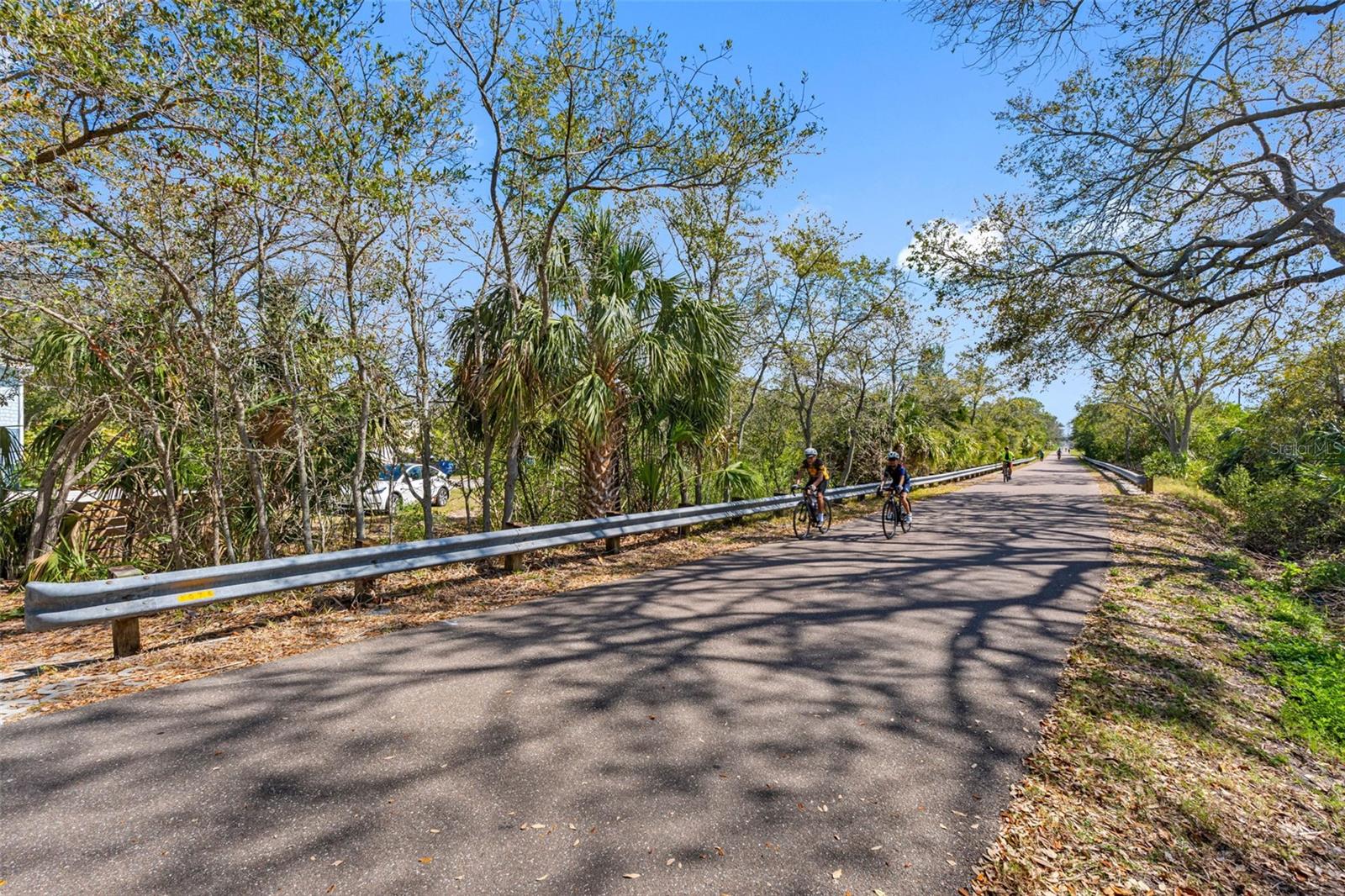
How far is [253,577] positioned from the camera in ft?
18.2

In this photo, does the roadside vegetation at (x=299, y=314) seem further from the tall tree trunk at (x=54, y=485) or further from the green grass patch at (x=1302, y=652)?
the green grass patch at (x=1302, y=652)

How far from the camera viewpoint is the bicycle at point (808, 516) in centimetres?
1236

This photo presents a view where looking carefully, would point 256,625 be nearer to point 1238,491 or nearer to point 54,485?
point 54,485

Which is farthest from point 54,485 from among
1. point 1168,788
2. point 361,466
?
point 1168,788

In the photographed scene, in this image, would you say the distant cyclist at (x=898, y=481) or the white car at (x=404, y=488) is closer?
the white car at (x=404, y=488)

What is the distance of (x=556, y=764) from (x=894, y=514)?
1063cm

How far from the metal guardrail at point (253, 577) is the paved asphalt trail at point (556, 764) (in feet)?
3.06

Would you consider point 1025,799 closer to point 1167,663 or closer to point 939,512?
point 1167,663

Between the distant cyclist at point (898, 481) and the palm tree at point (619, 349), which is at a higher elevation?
the palm tree at point (619, 349)

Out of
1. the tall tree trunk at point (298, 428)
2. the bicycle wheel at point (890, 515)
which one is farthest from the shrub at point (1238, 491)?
the tall tree trunk at point (298, 428)

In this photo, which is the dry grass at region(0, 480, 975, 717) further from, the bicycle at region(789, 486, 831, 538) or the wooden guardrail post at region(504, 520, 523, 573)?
the bicycle at region(789, 486, 831, 538)

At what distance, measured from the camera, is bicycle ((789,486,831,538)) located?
40.5 feet

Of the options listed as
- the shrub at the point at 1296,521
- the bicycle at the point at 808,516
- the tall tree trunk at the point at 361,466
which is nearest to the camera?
the tall tree trunk at the point at 361,466

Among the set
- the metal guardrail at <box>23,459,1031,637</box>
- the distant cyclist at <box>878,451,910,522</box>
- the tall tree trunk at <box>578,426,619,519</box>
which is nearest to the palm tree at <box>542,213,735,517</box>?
the tall tree trunk at <box>578,426,619,519</box>
